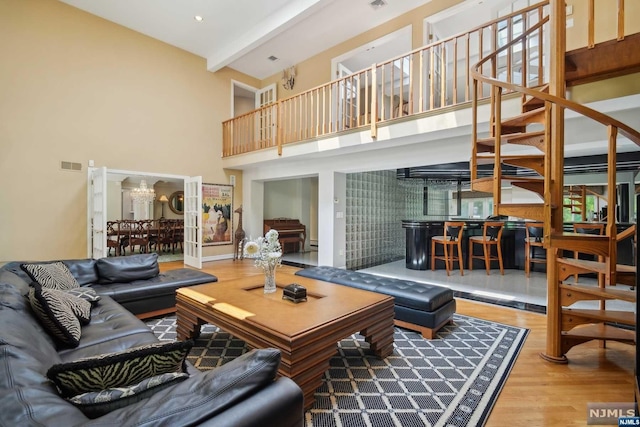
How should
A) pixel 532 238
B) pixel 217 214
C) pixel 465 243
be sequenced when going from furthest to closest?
pixel 217 214
pixel 465 243
pixel 532 238

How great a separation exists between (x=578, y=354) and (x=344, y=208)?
4.21m

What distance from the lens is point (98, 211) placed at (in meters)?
5.38

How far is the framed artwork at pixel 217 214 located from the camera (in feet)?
23.6

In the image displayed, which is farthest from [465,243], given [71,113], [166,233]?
[71,113]

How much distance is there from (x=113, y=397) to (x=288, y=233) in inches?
293

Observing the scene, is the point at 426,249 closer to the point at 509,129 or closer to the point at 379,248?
the point at 379,248

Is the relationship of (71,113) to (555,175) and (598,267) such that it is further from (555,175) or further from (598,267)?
(598,267)

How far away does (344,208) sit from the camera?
6.12m

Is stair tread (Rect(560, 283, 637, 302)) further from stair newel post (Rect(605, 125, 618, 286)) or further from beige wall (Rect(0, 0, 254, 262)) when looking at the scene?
beige wall (Rect(0, 0, 254, 262))

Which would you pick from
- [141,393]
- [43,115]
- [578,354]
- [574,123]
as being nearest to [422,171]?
[574,123]

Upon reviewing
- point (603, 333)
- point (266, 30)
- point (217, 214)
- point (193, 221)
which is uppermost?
point (266, 30)

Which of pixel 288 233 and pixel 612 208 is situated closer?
pixel 612 208

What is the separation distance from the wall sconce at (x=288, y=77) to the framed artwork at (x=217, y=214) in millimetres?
3070

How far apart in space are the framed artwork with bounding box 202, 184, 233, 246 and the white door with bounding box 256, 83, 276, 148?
1713mm
